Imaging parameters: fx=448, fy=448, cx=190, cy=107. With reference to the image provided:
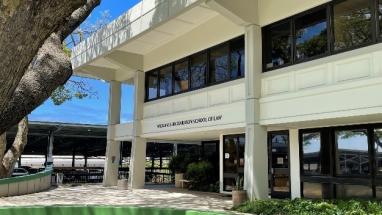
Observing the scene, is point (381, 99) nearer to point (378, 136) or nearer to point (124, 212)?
point (378, 136)

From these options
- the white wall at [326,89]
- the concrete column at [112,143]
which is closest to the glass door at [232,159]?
the white wall at [326,89]

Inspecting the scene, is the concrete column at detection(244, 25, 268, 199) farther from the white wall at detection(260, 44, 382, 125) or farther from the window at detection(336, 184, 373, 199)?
the window at detection(336, 184, 373, 199)

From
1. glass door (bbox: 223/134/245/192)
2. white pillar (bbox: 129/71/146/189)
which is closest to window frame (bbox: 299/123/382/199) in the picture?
glass door (bbox: 223/134/245/192)

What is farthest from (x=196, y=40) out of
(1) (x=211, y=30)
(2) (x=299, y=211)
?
(2) (x=299, y=211)

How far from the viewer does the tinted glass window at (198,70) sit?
654 inches

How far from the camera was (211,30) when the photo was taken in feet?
53.1

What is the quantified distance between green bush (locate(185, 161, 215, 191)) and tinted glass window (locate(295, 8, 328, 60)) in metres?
7.93

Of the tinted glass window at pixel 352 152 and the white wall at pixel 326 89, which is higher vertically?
the white wall at pixel 326 89

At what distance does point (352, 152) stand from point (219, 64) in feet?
18.5

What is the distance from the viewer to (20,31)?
3.27 m

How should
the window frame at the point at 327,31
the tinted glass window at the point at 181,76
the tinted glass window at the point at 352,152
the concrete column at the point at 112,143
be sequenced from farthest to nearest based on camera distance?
the concrete column at the point at 112,143 < the tinted glass window at the point at 181,76 < the tinted glass window at the point at 352,152 < the window frame at the point at 327,31

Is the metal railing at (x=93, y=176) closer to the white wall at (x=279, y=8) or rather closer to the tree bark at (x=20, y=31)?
the white wall at (x=279, y=8)

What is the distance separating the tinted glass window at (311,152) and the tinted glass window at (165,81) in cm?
675

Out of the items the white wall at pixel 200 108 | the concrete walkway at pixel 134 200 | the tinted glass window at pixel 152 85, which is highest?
the tinted glass window at pixel 152 85
